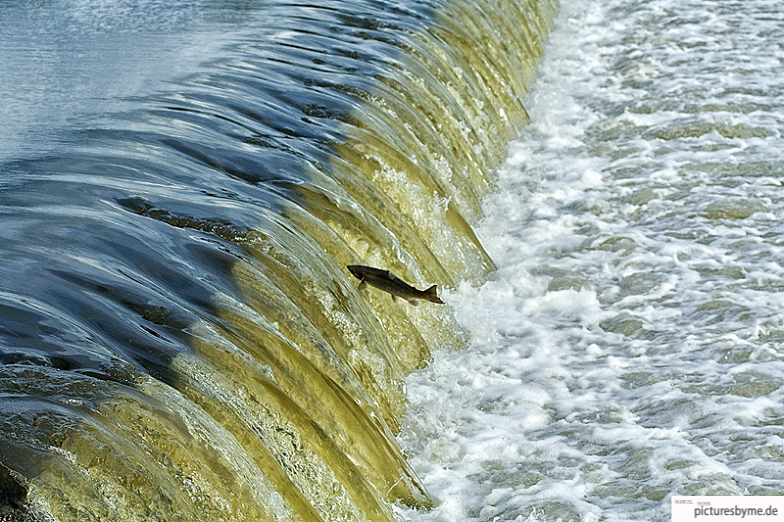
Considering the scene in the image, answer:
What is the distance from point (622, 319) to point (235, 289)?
10.8 ft

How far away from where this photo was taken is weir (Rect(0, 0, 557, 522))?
3713 mm

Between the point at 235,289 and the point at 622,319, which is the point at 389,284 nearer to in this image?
the point at 235,289

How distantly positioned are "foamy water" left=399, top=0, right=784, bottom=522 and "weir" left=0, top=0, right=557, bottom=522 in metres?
0.41

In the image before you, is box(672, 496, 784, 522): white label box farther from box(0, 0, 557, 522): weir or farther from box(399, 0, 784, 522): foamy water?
box(0, 0, 557, 522): weir

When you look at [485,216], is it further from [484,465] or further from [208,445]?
[208,445]

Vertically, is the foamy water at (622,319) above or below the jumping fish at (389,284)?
below

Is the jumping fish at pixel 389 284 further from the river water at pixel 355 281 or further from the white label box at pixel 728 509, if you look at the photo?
the white label box at pixel 728 509

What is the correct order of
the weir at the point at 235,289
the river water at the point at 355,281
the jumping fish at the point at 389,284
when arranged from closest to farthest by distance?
the weir at the point at 235,289
the river water at the point at 355,281
the jumping fish at the point at 389,284

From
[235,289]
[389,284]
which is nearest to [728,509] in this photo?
[389,284]

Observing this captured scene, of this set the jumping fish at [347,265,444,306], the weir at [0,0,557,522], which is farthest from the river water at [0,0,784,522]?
the jumping fish at [347,265,444,306]

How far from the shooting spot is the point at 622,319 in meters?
7.07

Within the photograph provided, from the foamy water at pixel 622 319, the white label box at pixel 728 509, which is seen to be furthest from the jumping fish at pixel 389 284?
the white label box at pixel 728 509

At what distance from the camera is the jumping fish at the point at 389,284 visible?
18.7 ft

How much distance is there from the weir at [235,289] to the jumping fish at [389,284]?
0.30ft
